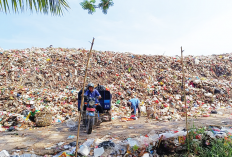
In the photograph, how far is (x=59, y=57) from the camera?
399 inches

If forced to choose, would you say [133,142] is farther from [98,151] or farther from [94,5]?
[94,5]

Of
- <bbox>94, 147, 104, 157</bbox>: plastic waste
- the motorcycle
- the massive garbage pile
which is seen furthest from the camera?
the massive garbage pile

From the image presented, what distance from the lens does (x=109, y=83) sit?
9.54 meters

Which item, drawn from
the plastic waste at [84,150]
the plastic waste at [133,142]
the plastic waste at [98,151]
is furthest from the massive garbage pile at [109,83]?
the plastic waste at [98,151]

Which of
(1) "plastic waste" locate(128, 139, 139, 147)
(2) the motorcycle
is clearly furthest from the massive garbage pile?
(1) "plastic waste" locate(128, 139, 139, 147)

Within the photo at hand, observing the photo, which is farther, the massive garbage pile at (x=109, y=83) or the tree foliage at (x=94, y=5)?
the massive garbage pile at (x=109, y=83)

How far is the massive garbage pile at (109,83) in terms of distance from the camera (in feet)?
20.8

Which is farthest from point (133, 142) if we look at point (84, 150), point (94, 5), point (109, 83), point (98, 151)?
point (109, 83)

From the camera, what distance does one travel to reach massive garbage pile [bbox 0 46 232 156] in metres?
6.35

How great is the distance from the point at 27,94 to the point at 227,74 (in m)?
14.3

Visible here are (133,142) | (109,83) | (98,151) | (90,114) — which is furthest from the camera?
(109,83)

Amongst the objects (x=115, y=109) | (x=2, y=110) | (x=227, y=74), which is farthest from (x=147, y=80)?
(x=2, y=110)

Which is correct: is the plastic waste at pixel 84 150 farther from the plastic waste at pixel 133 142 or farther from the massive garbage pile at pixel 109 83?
the massive garbage pile at pixel 109 83

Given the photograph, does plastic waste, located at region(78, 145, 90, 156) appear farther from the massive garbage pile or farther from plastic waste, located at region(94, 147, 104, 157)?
the massive garbage pile
